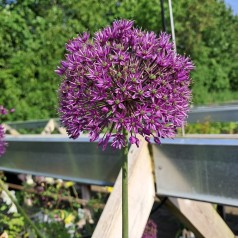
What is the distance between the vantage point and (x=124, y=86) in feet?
3.68

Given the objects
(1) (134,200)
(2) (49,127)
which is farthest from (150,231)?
(2) (49,127)

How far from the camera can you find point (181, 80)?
120 cm

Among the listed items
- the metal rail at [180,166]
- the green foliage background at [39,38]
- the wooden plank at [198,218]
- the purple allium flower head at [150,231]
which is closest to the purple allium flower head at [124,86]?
the metal rail at [180,166]

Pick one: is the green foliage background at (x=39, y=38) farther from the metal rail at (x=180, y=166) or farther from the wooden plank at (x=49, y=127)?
the metal rail at (x=180, y=166)

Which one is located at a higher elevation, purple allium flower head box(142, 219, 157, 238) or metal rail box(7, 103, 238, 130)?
metal rail box(7, 103, 238, 130)

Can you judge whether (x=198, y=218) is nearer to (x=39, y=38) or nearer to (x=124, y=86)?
(x=124, y=86)

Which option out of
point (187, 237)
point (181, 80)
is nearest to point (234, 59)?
point (187, 237)

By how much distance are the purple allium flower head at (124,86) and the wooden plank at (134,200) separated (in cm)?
43

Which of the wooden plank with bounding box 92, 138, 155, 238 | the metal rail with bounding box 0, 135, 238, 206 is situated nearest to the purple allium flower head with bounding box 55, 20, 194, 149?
the metal rail with bounding box 0, 135, 238, 206

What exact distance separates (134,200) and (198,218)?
0.40m

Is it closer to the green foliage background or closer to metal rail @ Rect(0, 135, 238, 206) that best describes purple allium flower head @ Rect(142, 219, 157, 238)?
metal rail @ Rect(0, 135, 238, 206)

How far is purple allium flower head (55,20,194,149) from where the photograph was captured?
1.14 metres

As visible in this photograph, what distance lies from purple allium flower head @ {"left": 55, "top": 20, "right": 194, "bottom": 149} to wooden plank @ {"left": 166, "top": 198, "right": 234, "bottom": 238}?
2.42 feet

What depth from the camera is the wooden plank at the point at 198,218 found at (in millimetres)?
1857
